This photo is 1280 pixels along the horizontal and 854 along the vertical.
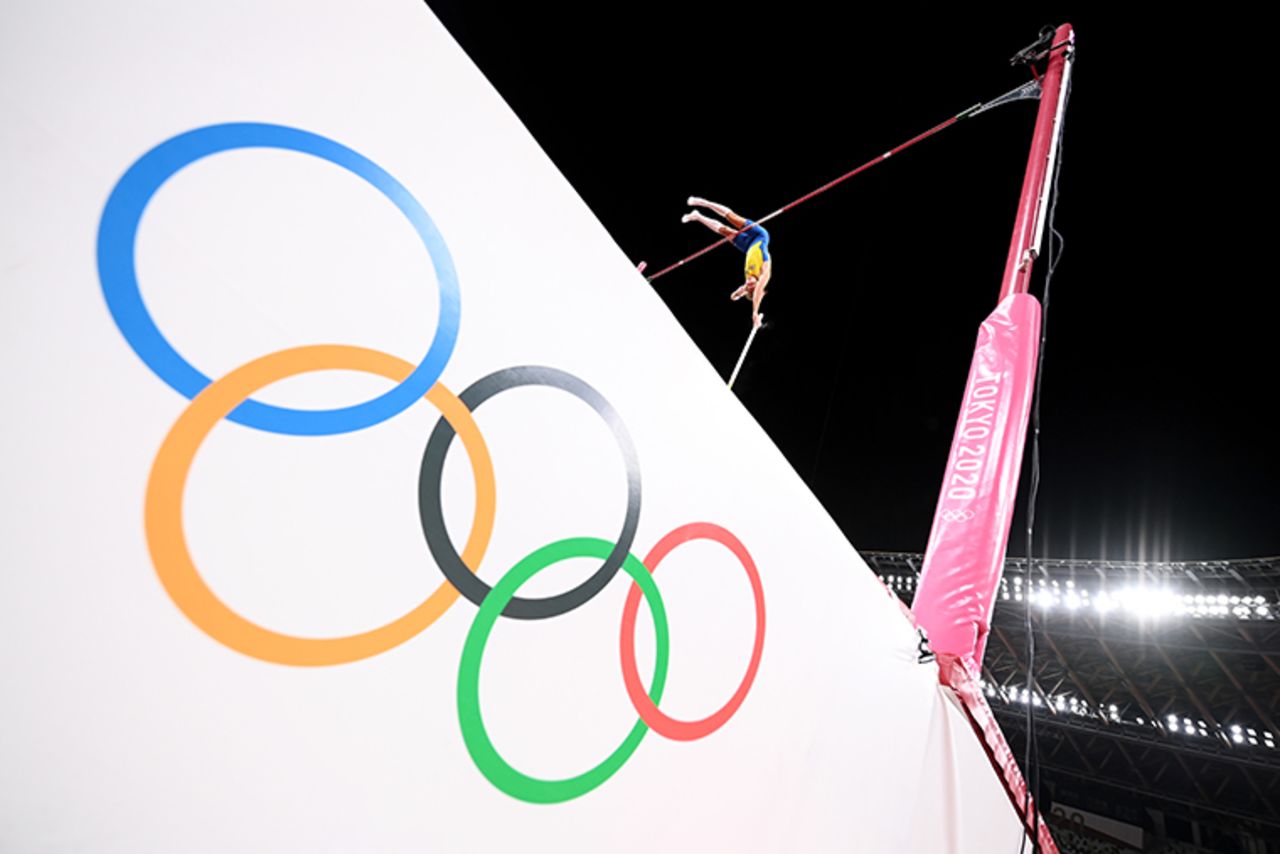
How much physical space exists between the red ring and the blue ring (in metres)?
0.54

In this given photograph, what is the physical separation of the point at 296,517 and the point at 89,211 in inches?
16.5

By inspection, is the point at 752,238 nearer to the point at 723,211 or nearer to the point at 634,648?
the point at 723,211

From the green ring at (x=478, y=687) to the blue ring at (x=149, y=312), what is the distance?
0.33m

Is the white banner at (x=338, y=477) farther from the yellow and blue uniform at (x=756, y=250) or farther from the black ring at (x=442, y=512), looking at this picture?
the yellow and blue uniform at (x=756, y=250)

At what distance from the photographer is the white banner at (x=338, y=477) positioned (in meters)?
0.62

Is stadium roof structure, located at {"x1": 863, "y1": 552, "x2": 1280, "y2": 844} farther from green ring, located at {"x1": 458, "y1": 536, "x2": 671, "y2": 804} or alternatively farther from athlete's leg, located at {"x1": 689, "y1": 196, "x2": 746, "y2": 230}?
green ring, located at {"x1": 458, "y1": 536, "x2": 671, "y2": 804}

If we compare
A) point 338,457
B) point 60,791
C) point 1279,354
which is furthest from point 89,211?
point 1279,354

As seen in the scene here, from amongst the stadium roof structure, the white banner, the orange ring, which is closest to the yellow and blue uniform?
the white banner

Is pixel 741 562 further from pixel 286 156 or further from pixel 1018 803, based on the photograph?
pixel 1018 803

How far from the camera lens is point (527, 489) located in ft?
3.13

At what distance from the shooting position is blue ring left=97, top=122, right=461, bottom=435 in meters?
0.66

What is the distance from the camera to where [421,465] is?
2.78 feet

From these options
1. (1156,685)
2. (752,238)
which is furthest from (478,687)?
(1156,685)

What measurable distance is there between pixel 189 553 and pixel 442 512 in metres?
0.30
